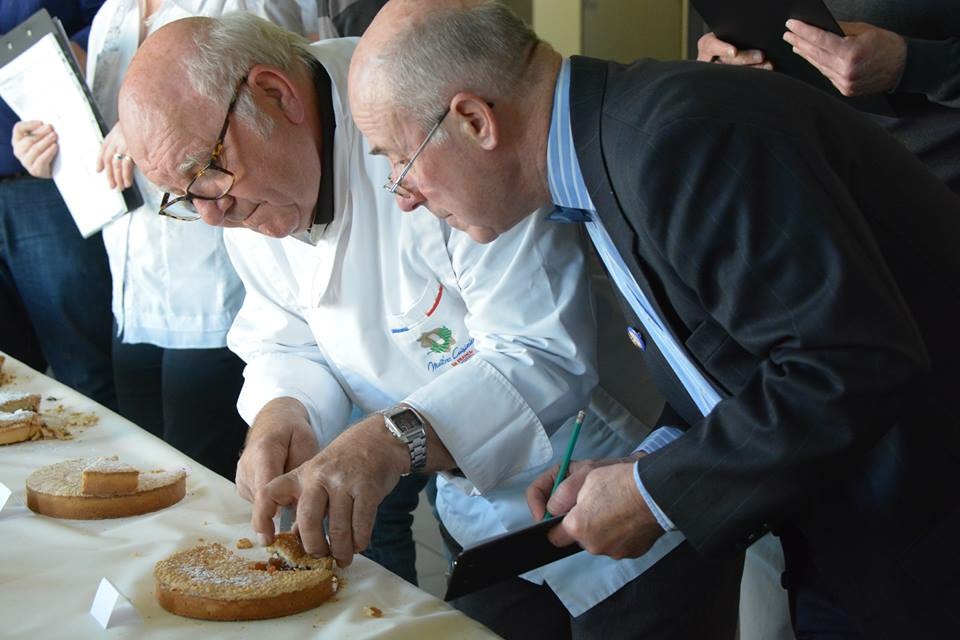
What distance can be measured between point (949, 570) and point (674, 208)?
1.80ft

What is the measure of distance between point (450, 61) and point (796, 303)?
1.74 feet

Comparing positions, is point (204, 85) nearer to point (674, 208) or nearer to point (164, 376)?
point (674, 208)

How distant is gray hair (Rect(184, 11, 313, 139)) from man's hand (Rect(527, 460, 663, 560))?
81 cm

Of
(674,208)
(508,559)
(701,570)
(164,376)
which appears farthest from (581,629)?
(164,376)

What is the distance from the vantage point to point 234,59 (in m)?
1.77

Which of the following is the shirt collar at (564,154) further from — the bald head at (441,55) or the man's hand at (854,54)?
the man's hand at (854,54)

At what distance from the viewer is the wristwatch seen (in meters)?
1.61

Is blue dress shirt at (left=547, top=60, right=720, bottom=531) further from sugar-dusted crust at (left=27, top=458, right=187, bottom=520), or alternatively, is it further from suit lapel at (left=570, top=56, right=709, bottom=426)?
sugar-dusted crust at (left=27, top=458, right=187, bottom=520)

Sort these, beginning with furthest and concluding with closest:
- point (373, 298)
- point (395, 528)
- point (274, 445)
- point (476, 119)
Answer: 1. point (395, 528)
2. point (373, 298)
3. point (274, 445)
4. point (476, 119)

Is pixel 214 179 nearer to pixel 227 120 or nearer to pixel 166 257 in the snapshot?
pixel 227 120

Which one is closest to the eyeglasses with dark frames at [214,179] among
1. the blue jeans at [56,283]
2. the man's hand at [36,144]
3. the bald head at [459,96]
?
the bald head at [459,96]

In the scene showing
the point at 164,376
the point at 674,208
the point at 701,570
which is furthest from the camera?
the point at 164,376

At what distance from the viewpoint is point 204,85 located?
1757mm

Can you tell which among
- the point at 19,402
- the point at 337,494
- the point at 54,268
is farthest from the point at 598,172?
the point at 54,268
